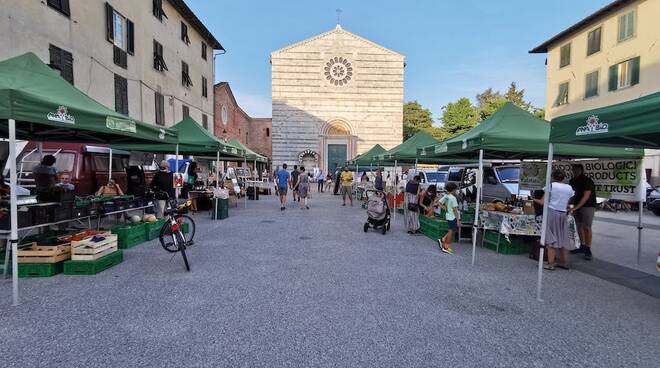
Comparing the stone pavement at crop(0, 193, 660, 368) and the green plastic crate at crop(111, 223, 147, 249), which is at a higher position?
the green plastic crate at crop(111, 223, 147, 249)

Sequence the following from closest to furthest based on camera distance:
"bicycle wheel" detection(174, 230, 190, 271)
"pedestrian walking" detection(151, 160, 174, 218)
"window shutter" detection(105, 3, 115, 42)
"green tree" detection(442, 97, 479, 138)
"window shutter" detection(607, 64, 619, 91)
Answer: "bicycle wheel" detection(174, 230, 190, 271)
"pedestrian walking" detection(151, 160, 174, 218)
"window shutter" detection(105, 3, 115, 42)
"window shutter" detection(607, 64, 619, 91)
"green tree" detection(442, 97, 479, 138)

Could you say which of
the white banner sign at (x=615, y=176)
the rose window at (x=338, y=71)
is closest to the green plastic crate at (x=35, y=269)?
the white banner sign at (x=615, y=176)

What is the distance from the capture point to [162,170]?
907 centimetres

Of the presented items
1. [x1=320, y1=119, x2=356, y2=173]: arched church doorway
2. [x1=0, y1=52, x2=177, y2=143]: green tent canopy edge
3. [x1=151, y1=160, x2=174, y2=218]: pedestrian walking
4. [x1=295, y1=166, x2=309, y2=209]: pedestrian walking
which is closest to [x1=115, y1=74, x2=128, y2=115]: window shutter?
[x1=295, y1=166, x2=309, y2=209]: pedestrian walking

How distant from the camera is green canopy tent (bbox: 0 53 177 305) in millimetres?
4207

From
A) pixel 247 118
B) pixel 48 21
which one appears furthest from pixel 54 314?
pixel 247 118

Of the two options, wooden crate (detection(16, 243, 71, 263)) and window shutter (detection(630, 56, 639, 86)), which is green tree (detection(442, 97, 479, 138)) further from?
wooden crate (detection(16, 243, 71, 263))

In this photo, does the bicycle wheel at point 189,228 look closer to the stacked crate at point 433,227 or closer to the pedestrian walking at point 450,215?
the pedestrian walking at point 450,215

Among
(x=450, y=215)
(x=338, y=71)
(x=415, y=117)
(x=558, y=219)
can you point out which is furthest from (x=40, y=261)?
(x=415, y=117)

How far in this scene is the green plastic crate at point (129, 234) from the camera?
7.09m

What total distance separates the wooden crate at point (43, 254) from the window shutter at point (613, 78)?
27.8 meters

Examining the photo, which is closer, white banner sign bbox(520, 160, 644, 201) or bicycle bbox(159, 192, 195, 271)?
bicycle bbox(159, 192, 195, 271)

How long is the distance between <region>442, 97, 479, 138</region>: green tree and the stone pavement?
4449cm

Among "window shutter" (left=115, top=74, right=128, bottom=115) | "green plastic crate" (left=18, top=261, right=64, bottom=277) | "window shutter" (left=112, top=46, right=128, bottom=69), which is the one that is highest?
"window shutter" (left=112, top=46, right=128, bottom=69)
